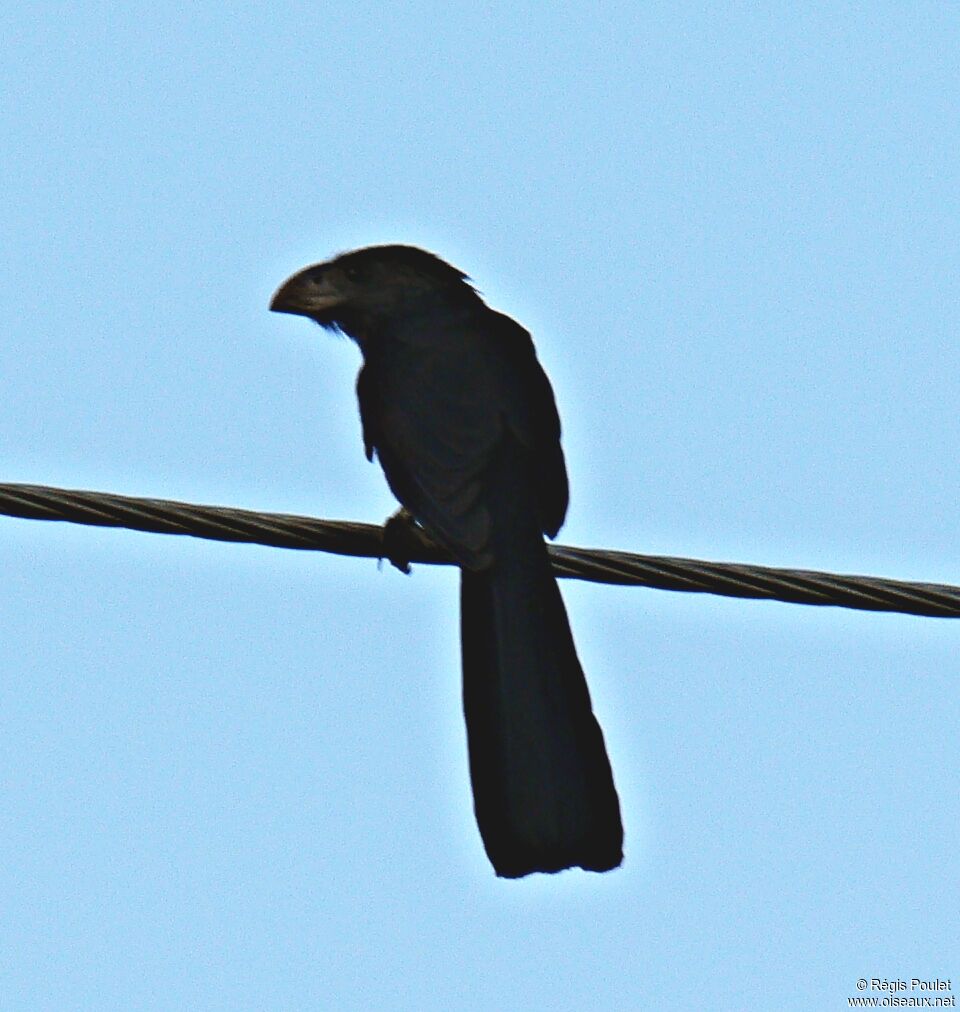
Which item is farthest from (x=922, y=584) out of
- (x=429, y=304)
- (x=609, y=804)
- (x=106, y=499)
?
(x=429, y=304)

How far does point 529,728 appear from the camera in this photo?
5.48 meters

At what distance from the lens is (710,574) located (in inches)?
197

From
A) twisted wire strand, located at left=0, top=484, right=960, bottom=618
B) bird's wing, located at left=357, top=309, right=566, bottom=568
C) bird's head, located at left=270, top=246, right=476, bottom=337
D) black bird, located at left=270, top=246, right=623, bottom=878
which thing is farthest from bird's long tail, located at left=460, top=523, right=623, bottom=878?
bird's head, located at left=270, top=246, right=476, bottom=337

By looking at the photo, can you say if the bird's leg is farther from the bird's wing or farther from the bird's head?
the bird's head

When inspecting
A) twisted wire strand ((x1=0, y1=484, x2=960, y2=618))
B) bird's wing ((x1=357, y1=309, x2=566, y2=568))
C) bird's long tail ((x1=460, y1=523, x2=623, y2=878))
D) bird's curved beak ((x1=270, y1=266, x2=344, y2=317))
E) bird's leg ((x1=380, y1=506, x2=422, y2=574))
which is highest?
bird's curved beak ((x1=270, y1=266, x2=344, y2=317))

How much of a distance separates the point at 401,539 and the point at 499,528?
29cm

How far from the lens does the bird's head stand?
24.3 feet

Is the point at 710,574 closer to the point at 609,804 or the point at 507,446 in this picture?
the point at 609,804

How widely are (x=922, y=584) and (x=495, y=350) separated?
222 centimetres

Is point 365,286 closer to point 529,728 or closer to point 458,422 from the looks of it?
point 458,422

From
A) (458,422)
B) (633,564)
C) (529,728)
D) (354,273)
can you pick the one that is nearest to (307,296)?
(354,273)

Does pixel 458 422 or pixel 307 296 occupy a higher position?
pixel 307 296

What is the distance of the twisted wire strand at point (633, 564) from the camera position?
4.91 meters

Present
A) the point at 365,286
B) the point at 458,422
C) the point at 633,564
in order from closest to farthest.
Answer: the point at 633,564 < the point at 458,422 < the point at 365,286
